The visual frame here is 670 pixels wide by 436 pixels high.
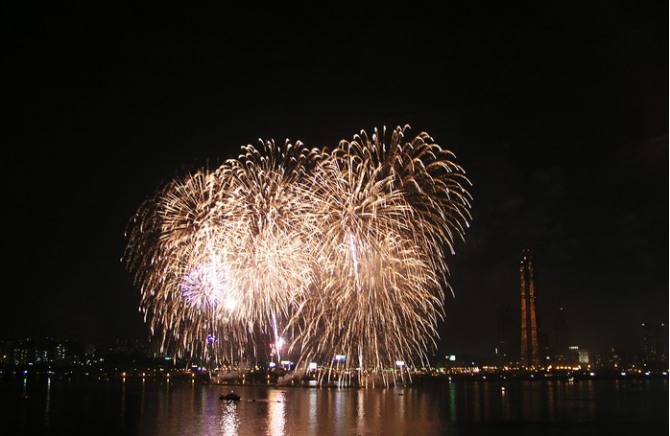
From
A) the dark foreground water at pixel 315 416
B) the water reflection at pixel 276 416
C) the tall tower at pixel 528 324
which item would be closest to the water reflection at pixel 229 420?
the dark foreground water at pixel 315 416

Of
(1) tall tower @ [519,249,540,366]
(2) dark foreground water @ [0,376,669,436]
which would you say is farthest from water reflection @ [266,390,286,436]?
(1) tall tower @ [519,249,540,366]

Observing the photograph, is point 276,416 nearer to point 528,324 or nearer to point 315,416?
point 315,416

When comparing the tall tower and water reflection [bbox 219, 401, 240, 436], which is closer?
water reflection [bbox 219, 401, 240, 436]

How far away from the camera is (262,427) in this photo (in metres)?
38.0

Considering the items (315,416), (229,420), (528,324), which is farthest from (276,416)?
(528,324)

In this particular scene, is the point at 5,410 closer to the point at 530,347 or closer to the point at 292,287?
the point at 292,287

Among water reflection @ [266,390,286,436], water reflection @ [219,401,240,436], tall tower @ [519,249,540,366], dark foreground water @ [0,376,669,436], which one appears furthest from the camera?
tall tower @ [519,249,540,366]

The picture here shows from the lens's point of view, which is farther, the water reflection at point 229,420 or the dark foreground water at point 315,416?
the dark foreground water at point 315,416

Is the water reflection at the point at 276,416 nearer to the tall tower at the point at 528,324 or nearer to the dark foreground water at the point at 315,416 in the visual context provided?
the dark foreground water at the point at 315,416

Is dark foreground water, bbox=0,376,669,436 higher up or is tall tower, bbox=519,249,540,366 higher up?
tall tower, bbox=519,249,540,366

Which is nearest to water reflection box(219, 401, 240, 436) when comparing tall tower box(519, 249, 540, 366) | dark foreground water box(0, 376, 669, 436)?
dark foreground water box(0, 376, 669, 436)

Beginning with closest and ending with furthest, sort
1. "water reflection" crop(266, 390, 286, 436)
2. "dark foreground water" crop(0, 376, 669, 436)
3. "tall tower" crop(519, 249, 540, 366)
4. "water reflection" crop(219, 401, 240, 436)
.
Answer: "water reflection" crop(219, 401, 240, 436) < "water reflection" crop(266, 390, 286, 436) < "dark foreground water" crop(0, 376, 669, 436) < "tall tower" crop(519, 249, 540, 366)

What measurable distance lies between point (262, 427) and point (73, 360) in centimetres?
15998

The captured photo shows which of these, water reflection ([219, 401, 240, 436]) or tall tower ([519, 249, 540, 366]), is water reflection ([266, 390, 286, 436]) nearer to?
water reflection ([219, 401, 240, 436])
